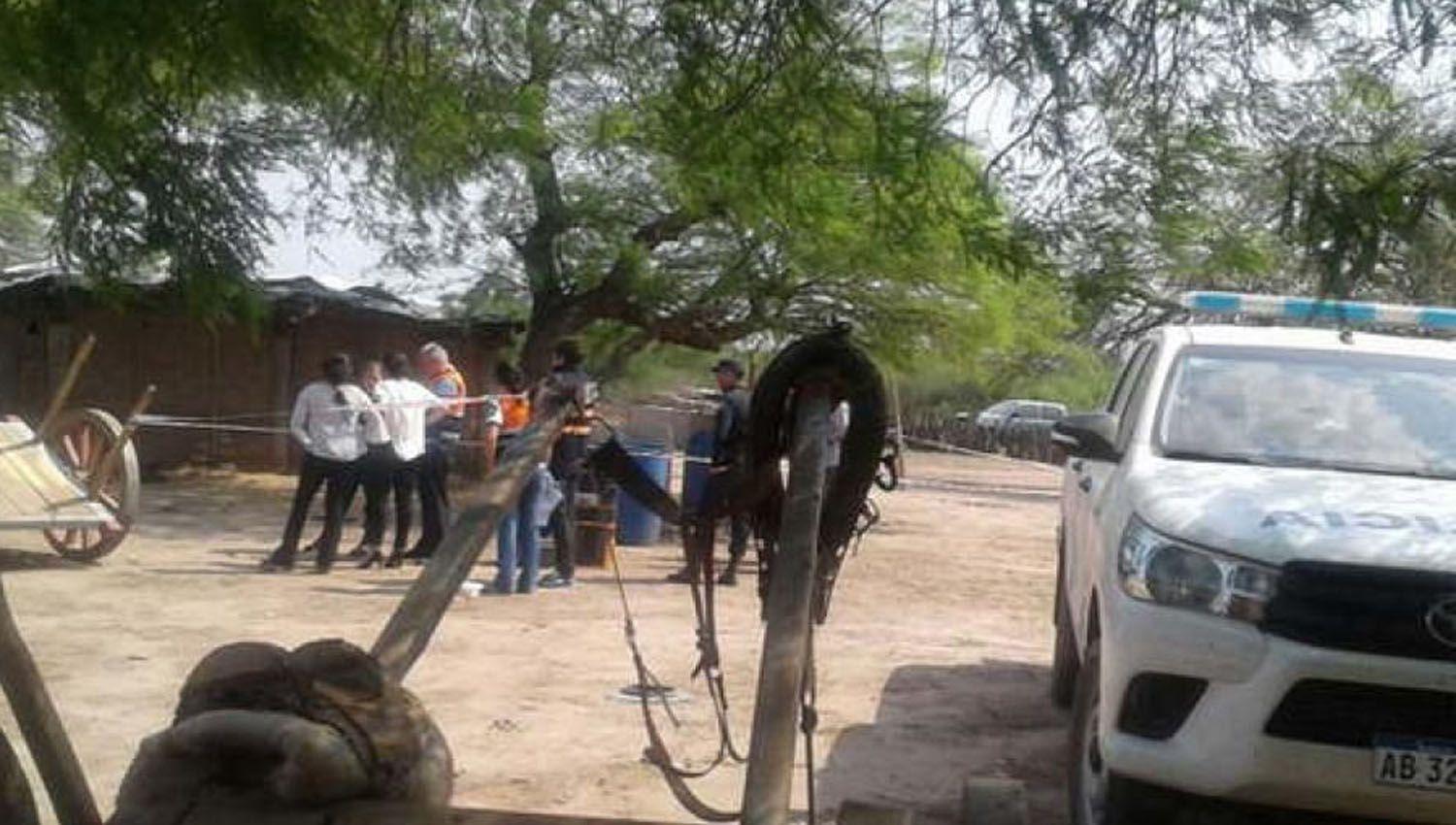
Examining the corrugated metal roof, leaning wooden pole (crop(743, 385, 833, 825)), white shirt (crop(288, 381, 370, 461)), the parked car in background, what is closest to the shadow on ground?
white shirt (crop(288, 381, 370, 461))

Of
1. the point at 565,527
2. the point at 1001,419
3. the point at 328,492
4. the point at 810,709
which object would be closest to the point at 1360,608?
the point at 810,709

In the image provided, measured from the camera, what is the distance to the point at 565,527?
43.8ft

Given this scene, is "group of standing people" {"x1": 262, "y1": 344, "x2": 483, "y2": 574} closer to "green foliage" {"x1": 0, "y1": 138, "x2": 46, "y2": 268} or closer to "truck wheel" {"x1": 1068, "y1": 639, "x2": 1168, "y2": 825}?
"green foliage" {"x1": 0, "y1": 138, "x2": 46, "y2": 268}

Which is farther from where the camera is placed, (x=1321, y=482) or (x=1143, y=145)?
(x=1321, y=482)

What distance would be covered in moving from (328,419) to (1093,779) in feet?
28.2

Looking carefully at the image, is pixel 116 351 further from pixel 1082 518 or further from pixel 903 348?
pixel 1082 518

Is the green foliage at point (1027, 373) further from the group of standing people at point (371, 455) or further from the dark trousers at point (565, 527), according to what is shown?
the group of standing people at point (371, 455)

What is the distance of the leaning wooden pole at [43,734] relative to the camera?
271 centimetres

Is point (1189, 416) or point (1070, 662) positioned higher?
point (1189, 416)

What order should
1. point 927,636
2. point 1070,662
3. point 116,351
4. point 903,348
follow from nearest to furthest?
point 1070,662 → point 927,636 → point 903,348 → point 116,351

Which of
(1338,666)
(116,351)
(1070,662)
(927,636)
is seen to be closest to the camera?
(1338,666)

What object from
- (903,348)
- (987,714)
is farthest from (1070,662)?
(903,348)

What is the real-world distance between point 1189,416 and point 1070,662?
2535 mm

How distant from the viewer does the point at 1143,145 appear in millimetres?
3859
